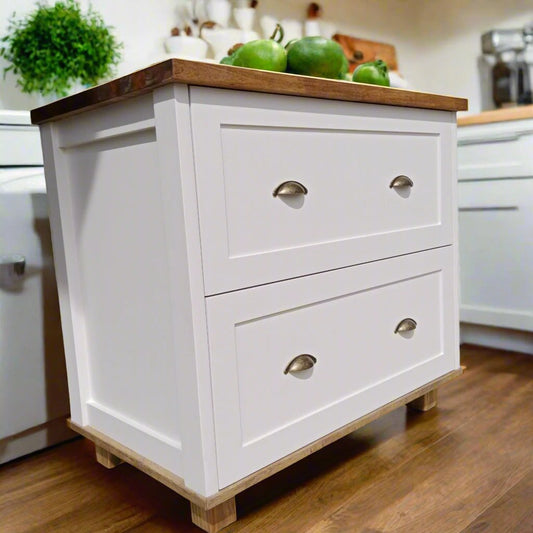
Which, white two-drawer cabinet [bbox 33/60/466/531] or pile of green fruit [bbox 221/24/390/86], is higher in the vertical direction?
pile of green fruit [bbox 221/24/390/86]

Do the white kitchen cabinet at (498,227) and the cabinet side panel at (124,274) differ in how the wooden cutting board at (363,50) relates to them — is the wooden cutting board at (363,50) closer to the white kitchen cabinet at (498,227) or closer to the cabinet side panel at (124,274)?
the white kitchen cabinet at (498,227)

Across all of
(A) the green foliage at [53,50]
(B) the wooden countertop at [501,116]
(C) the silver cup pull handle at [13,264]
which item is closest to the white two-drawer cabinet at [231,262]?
(C) the silver cup pull handle at [13,264]

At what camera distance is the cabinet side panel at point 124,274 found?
0.90 meters

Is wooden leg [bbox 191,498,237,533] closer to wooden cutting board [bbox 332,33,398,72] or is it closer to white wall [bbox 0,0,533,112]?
white wall [bbox 0,0,533,112]

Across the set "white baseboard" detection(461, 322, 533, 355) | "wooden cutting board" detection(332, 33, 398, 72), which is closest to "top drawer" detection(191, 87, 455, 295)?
"white baseboard" detection(461, 322, 533, 355)

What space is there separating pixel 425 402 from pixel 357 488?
0.41m

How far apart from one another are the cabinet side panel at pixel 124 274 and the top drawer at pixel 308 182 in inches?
3.8

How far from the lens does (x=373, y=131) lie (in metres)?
1.11

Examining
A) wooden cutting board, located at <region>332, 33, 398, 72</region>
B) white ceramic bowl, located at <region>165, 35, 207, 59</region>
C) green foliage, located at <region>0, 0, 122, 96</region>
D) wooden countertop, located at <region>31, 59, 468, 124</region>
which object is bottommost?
wooden countertop, located at <region>31, 59, 468, 124</region>

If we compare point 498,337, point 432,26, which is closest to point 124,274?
point 498,337

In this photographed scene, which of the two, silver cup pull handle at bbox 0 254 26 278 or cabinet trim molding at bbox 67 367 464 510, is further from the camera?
silver cup pull handle at bbox 0 254 26 278

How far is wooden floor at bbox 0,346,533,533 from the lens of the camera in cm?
96

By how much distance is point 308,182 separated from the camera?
989mm

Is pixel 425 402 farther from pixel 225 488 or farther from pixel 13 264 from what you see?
pixel 13 264
